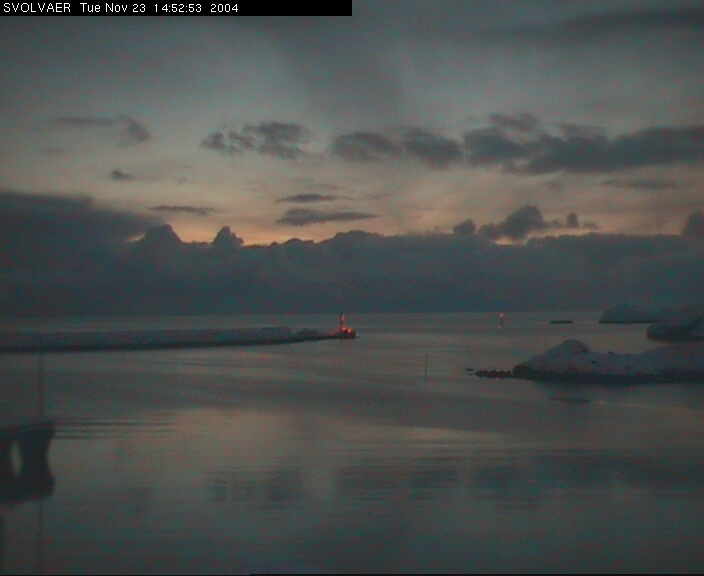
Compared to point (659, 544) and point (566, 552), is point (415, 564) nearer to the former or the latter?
point (566, 552)

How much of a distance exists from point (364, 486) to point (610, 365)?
15936 millimetres

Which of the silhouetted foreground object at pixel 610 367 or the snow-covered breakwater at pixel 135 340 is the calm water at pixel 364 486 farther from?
the snow-covered breakwater at pixel 135 340

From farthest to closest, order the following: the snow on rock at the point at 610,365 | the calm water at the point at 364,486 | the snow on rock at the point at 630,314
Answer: the snow on rock at the point at 630,314 < the snow on rock at the point at 610,365 < the calm water at the point at 364,486

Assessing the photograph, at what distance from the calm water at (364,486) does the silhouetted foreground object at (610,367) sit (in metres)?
3.76

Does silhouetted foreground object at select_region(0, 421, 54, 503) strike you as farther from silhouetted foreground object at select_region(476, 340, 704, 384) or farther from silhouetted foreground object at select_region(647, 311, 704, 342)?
silhouetted foreground object at select_region(647, 311, 704, 342)

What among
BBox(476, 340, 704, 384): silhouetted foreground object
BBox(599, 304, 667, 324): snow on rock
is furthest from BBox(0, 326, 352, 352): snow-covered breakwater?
BBox(599, 304, 667, 324): snow on rock

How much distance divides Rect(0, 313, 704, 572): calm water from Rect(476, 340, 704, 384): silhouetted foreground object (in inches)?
148

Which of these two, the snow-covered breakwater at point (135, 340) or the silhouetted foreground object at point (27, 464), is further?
the snow-covered breakwater at point (135, 340)

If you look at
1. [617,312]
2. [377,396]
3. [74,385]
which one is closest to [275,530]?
[377,396]

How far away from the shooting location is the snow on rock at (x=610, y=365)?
22.2 metres

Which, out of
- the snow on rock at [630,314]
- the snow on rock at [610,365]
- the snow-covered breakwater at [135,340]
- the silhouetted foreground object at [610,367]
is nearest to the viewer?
the silhouetted foreground object at [610,367]

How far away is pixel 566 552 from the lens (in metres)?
6.01

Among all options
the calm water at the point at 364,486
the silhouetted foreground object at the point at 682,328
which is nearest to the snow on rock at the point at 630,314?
the silhouetted foreground object at the point at 682,328

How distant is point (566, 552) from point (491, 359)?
1234 inches
